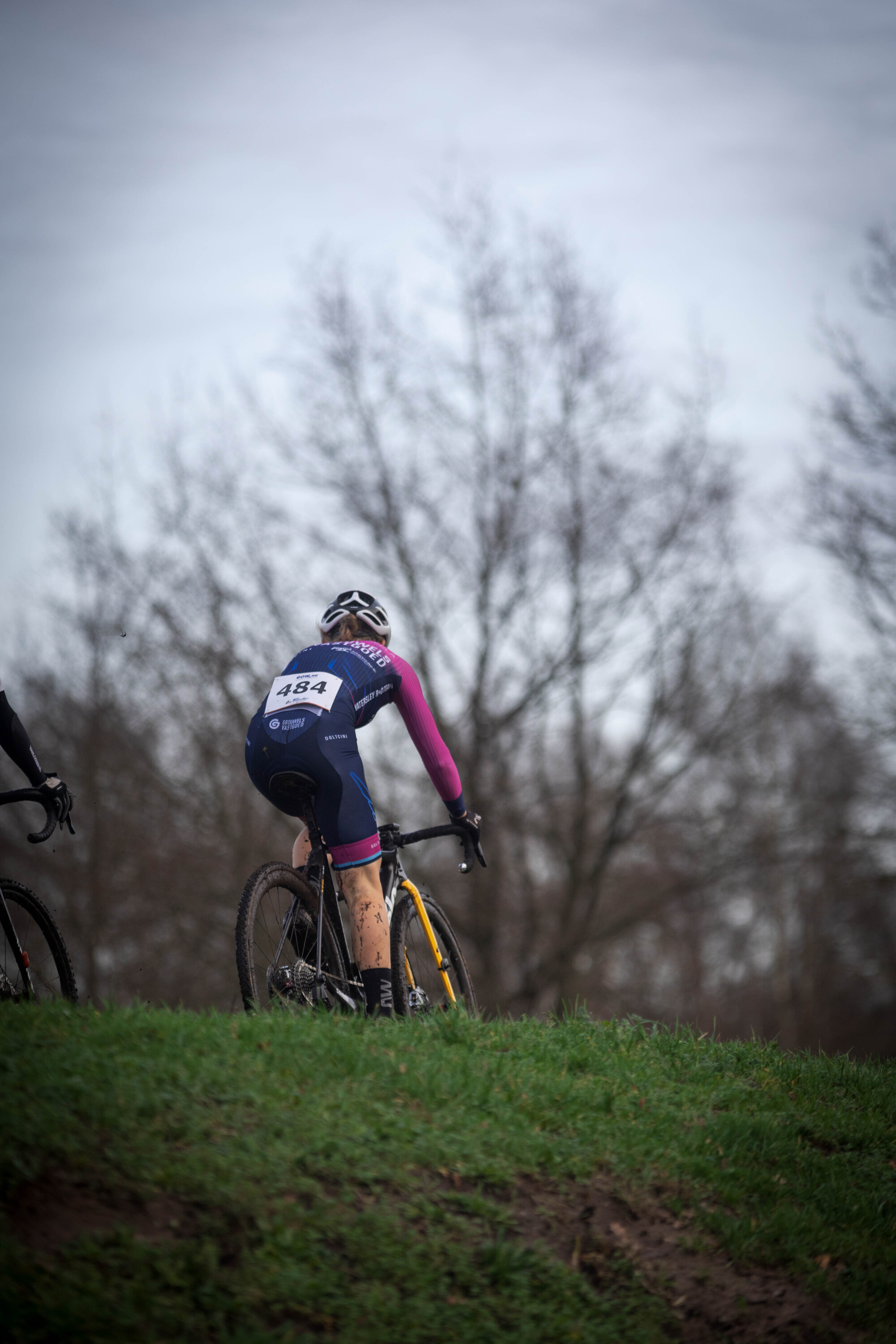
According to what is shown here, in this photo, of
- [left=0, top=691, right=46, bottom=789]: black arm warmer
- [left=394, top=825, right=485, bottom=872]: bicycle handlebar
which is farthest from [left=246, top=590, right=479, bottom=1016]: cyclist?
[left=0, top=691, right=46, bottom=789]: black arm warmer

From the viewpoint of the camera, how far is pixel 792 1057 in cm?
600

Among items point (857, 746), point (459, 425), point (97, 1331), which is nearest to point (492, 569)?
point (459, 425)

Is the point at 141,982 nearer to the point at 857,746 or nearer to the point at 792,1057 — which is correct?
the point at 857,746

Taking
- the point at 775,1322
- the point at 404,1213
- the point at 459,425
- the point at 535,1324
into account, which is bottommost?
the point at 775,1322

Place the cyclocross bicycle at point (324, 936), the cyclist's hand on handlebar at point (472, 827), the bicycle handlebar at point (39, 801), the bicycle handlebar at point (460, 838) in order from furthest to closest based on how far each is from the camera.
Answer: the cyclist's hand on handlebar at point (472, 827)
the bicycle handlebar at point (460, 838)
the cyclocross bicycle at point (324, 936)
the bicycle handlebar at point (39, 801)

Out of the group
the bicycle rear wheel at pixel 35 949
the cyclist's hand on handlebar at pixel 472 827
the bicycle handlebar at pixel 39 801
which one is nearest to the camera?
the bicycle handlebar at pixel 39 801

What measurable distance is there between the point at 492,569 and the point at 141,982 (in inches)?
378

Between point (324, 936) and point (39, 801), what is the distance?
1.46 metres

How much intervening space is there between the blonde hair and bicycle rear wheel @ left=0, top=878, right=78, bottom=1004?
192 centimetres

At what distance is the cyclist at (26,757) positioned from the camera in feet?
17.1

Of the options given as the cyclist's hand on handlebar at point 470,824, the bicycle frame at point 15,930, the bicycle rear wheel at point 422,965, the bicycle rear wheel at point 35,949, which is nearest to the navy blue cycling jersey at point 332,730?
the bicycle rear wheel at point 422,965

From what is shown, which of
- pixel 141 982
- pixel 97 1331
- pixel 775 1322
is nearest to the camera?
pixel 97 1331

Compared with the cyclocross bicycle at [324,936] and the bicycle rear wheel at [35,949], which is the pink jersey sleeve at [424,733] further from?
the bicycle rear wheel at [35,949]

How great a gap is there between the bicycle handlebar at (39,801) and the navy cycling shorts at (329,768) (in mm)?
921
